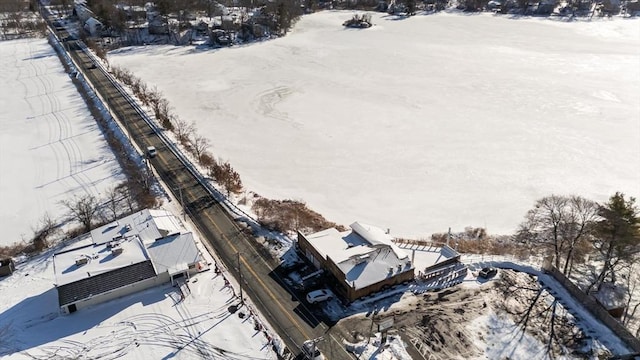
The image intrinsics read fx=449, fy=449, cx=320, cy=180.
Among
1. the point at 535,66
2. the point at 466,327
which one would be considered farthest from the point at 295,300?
the point at 535,66

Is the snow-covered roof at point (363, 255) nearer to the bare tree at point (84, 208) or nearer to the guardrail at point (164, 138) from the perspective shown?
the guardrail at point (164, 138)

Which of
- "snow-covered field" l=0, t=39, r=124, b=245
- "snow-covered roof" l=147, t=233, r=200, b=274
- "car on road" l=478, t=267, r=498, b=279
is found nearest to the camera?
"snow-covered roof" l=147, t=233, r=200, b=274

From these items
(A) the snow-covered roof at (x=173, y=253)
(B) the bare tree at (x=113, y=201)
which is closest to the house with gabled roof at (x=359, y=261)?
(A) the snow-covered roof at (x=173, y=253)

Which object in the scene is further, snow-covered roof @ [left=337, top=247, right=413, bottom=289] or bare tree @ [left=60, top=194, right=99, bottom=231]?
bare tree @ [left=60, top=194, right=99, bottom=231]

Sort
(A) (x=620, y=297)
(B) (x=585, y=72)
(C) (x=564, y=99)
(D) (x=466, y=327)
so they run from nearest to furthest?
1. (D) (x=466, y=327)
2. (A) (x=620, y=297)
3. (C) (x=564, y=99)
4. (B) (x=585, y=72)

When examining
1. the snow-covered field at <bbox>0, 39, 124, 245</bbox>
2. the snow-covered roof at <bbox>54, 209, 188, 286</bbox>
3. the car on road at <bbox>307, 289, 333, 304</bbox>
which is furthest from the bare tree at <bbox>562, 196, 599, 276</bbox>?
the snow-covered field at <bbox>0, 39, 124, 245</bbox>

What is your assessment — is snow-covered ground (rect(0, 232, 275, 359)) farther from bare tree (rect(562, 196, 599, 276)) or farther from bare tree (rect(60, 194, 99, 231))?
bare tree (rect(562, 196, 599, 276))

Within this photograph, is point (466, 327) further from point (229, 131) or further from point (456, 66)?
point (456, 66)

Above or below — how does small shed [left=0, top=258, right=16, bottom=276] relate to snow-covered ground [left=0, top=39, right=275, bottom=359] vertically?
above
